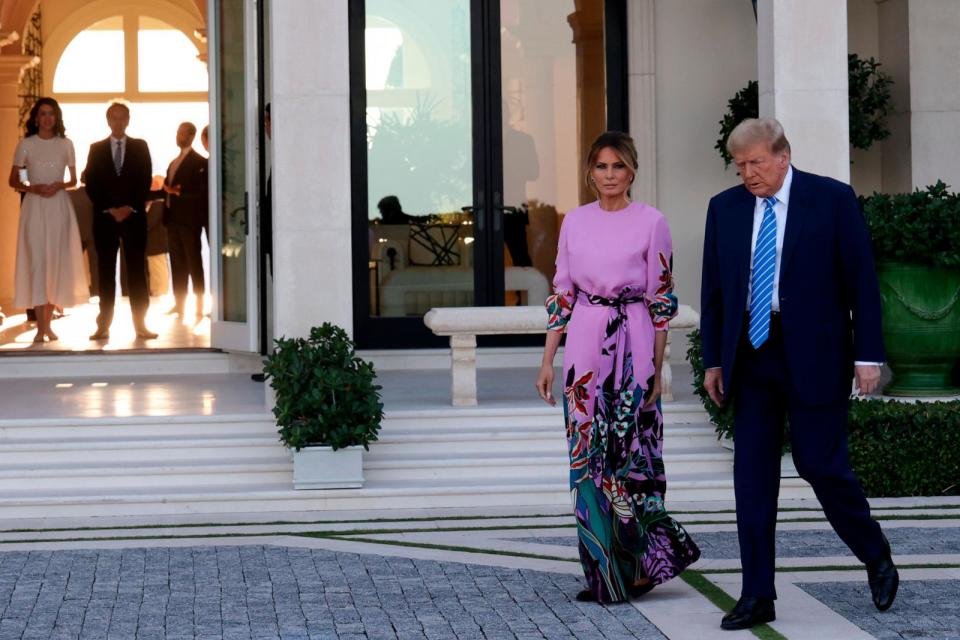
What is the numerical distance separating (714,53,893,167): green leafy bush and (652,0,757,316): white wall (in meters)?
0.34

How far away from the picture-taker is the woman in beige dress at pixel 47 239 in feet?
43.9

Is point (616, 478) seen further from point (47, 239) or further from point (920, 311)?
point (47, 239)

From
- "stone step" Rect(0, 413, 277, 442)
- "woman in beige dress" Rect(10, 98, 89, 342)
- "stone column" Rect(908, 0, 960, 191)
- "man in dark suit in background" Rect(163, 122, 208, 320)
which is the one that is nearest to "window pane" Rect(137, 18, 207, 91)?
"man in dark suit in background" Rect(163, 122, 208, 320)

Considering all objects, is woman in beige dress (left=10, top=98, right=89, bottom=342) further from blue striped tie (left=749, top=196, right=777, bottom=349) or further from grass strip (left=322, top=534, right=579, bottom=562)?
blue striped tie (left=749, top=196, right=777, bottom=349)

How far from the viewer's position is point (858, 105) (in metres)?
11.4

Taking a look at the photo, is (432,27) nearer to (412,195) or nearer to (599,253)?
(412,195)

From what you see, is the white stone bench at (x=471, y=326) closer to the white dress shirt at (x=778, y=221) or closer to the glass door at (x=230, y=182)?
the glass door at (x=230, y=182)

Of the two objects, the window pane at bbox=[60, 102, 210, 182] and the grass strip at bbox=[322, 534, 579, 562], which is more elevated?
the window pane at bbox=[60, 102, 210, 182]

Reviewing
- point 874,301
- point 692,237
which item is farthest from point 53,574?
point 692,237

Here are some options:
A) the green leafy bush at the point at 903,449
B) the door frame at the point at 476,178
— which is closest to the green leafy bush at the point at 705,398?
the green leafy bush at the point at 903,449

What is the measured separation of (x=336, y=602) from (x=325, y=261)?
114 inches

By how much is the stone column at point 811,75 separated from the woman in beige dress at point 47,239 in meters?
6.75

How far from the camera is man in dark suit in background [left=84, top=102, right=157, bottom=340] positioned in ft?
43.5

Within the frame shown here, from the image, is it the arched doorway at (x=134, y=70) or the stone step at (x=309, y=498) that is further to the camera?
the arched doorway at (x=134, y=70)
